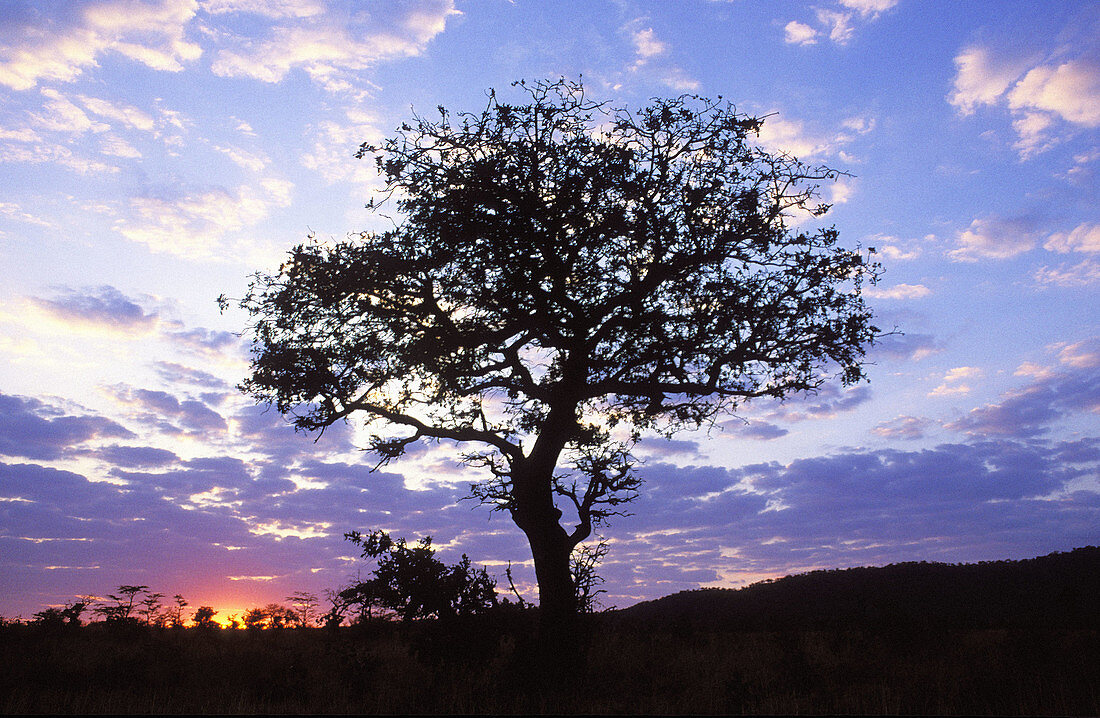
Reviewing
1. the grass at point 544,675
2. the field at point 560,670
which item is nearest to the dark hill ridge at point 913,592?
the field at point 560,670

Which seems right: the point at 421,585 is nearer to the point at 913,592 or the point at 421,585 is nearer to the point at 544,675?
the point at 544,675

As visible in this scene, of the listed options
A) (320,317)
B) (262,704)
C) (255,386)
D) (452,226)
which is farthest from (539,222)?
(262,704)

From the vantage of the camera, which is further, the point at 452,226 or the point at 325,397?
the point at 325,397

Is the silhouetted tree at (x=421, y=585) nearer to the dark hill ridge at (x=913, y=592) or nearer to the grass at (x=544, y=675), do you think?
the grass at (x=544, y=675)

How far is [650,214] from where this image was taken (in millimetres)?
15133

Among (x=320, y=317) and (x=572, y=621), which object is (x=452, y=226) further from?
(x=572, y=621)

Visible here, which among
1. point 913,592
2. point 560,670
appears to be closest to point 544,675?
point 560,670

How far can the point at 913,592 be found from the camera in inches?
1460

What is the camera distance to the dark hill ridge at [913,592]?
3177cm

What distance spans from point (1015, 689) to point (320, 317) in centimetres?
1531

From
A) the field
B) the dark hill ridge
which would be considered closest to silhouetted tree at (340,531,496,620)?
the field

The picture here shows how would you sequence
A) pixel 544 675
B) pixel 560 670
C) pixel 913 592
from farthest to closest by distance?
pixel 913 592 → pixel 560 670 → pixel 544 675

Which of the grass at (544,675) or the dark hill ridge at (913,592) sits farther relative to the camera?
the dark hill ridge at (913,592)

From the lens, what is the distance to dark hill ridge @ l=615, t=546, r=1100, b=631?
3177 centimetres
